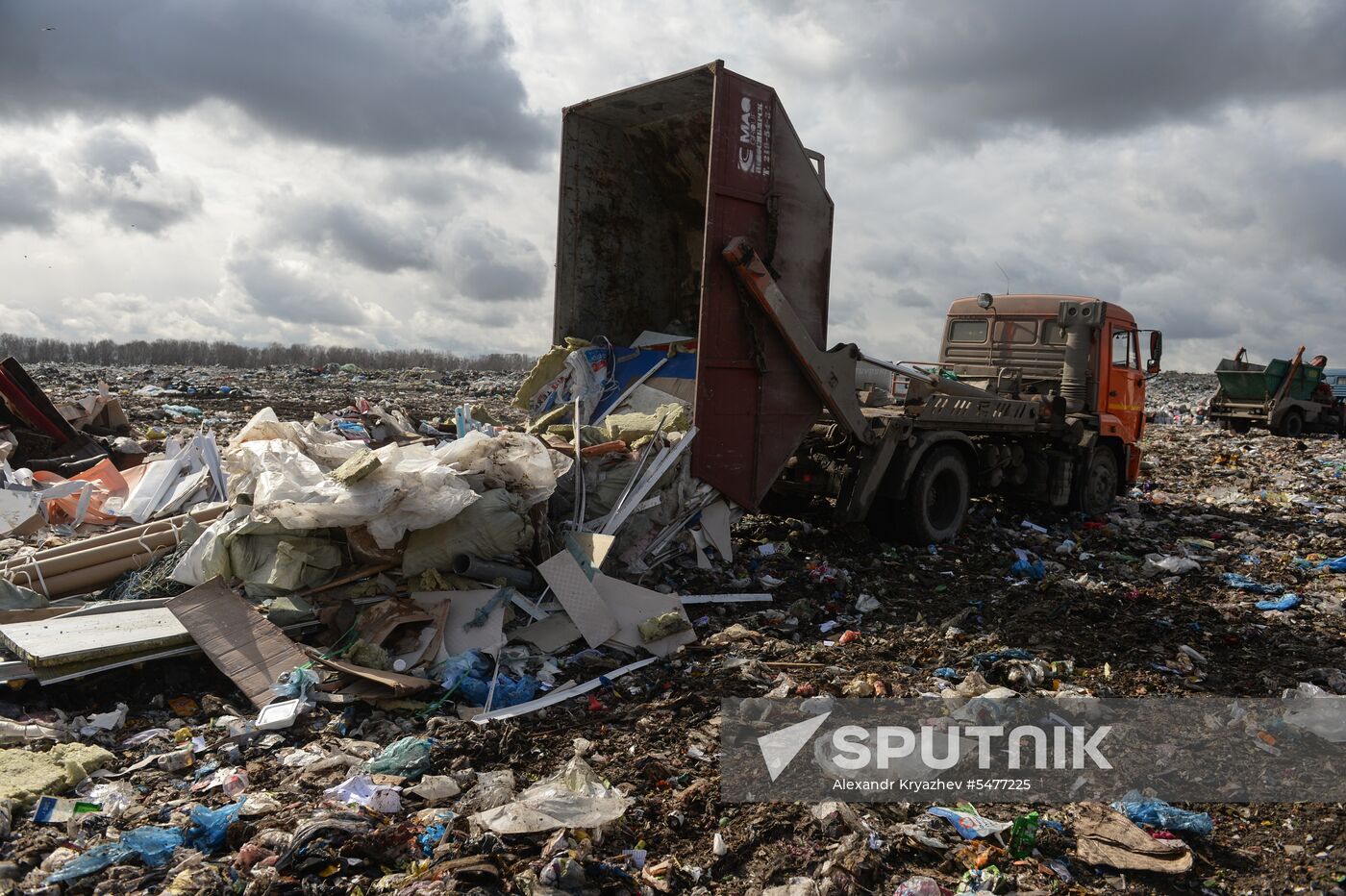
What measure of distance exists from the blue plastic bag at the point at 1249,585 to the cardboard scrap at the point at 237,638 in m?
6.09

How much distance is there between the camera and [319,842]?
7.98ft

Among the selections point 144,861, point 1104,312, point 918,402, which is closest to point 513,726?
point 144,861

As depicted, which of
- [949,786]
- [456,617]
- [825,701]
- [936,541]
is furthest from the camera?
[936,541]

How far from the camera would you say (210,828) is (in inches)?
99.4

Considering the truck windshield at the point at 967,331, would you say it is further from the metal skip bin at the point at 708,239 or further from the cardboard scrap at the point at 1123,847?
the cardboard scrap at the point at 1123,847

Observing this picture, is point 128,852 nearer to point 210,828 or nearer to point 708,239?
point 210,828

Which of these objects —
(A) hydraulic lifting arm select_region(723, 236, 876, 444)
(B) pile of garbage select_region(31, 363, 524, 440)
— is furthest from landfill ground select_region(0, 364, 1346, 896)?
(B) pile of garbage select_region(31, 363, 524, 440)

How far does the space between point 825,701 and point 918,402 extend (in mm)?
3399

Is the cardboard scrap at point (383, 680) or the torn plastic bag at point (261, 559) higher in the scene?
the torn plastic bag at point (261, 559)

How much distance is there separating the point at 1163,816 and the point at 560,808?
2008 mm

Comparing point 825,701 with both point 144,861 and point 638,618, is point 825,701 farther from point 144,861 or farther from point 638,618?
point 144,861

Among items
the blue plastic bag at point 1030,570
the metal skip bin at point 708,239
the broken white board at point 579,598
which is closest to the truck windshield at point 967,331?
the blue plastic bag at point 1030,570

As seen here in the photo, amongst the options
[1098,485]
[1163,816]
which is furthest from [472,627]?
[1098,485]

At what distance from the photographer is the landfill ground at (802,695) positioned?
97.5 inches
